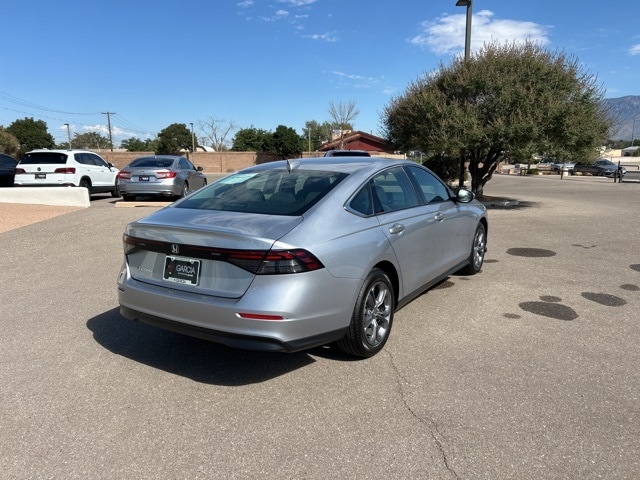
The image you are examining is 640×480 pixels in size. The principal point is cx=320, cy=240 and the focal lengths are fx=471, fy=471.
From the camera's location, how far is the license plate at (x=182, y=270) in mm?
3245

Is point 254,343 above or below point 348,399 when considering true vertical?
above

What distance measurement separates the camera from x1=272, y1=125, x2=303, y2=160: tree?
60.6 metres

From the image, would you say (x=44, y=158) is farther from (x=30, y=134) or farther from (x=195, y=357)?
(x=30, y=134)

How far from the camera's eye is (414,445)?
2697 millimetres

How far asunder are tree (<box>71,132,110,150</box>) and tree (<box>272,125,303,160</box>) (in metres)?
72.3

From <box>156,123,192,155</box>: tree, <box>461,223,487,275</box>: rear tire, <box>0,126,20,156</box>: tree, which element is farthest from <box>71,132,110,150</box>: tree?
<box>461,223,487,275</box>: rear tire

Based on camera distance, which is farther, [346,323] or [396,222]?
[396,222]

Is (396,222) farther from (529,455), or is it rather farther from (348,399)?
(529,455)

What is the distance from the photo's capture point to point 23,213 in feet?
40.0

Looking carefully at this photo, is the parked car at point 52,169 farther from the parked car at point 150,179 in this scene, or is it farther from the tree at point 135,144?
the tree at point 135,144

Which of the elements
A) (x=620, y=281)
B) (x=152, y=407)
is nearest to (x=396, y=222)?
(x=152, y=407)

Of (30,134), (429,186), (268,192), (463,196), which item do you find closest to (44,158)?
(268,192)

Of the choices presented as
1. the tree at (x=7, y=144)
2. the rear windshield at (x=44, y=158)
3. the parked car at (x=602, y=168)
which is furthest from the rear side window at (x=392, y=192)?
the tree at (x=7, y=144)

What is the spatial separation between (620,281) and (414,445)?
15.5ft
